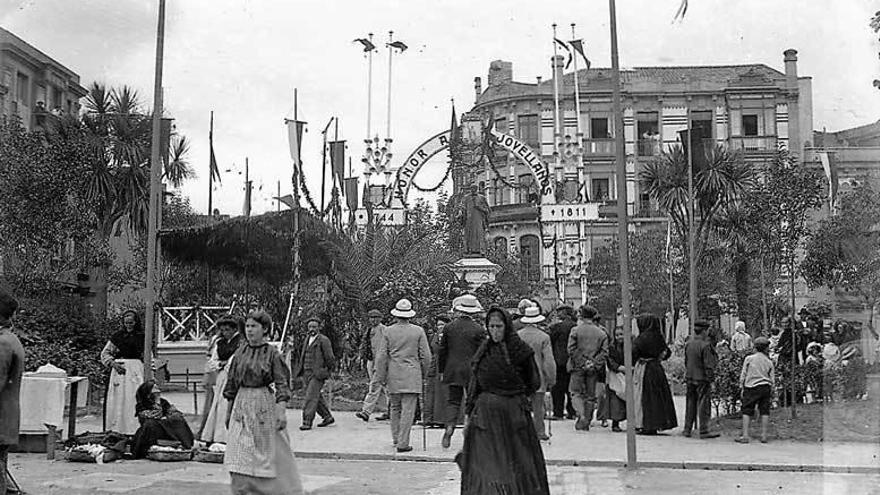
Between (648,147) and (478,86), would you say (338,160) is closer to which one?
(648,147)

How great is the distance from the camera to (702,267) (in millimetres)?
39750

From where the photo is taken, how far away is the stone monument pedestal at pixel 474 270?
2545cm

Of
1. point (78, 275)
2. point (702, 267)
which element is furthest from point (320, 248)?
point (702, 267)

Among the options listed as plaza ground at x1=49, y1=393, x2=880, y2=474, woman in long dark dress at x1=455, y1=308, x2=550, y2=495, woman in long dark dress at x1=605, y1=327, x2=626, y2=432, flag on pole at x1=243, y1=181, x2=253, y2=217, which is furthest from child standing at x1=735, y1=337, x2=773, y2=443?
flag on pole at x1=243, y1=181, x2=253, y2=217

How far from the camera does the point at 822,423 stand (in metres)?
14.6

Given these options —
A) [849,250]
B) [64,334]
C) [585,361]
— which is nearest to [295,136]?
[64,334]

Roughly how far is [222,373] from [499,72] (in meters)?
52.8

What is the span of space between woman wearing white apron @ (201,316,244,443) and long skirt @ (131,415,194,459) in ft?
1.74

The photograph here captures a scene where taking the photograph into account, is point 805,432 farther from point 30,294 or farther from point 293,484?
point 30,294

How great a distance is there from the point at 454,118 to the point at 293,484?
22040 millimetres

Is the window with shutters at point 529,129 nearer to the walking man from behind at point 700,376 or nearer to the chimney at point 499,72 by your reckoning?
the chimney at point 499,72

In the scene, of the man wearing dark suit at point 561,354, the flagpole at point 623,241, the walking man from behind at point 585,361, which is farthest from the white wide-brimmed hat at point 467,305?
the man wearing dark suit at point 561,354

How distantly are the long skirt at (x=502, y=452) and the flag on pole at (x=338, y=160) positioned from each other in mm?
26951

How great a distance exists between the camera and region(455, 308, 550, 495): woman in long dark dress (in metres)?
8.06
